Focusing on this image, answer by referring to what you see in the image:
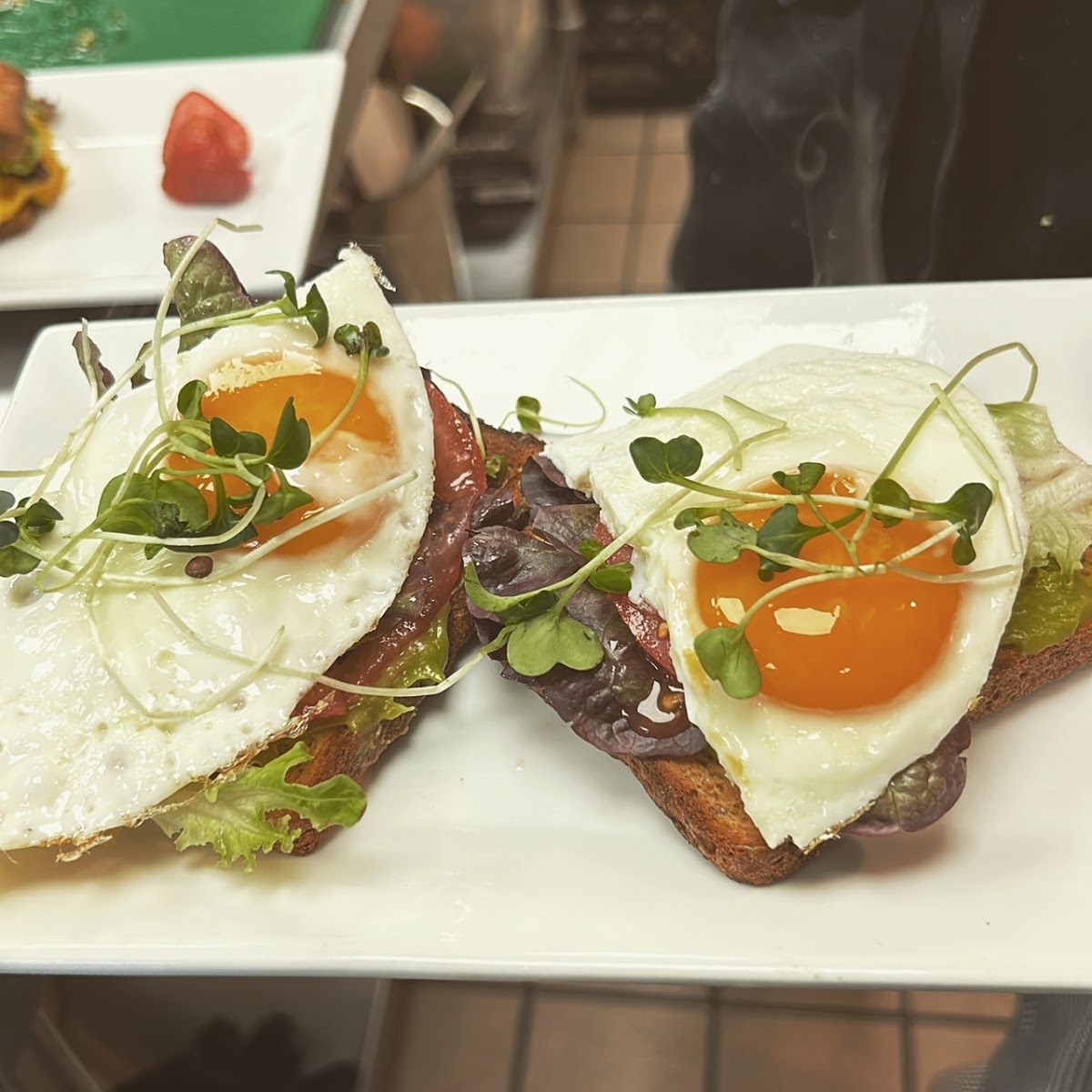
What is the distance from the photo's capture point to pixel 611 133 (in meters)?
5.80

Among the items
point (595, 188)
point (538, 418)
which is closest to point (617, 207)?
point (595, 188)

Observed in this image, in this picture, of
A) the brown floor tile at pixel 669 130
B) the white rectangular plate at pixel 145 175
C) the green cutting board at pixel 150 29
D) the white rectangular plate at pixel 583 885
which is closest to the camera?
the white rectangular plate at pixel 583 885

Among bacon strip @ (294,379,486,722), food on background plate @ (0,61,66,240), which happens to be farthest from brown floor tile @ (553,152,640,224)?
bacon strip @ (294,379,486,722)

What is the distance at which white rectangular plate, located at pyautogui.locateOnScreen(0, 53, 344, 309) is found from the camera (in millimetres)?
3012

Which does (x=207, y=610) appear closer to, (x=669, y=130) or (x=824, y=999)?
(x=824, y=999)

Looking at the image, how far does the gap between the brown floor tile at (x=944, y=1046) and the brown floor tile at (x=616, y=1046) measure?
581mm

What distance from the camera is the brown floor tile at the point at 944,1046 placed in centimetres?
271

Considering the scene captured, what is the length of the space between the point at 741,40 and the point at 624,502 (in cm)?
170

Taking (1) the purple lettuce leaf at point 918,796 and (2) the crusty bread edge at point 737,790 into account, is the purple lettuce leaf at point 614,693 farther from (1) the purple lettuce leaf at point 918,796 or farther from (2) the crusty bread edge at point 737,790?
(1) the purple lettuce leaf at point 918,796

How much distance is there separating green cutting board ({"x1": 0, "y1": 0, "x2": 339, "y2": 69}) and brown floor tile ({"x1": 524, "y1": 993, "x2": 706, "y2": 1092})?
136 inches

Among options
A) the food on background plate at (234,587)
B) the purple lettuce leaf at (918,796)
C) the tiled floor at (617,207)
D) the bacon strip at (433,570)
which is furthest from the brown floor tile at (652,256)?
the purple lettuce leaf at (918,796)

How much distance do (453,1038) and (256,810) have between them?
1.60 m

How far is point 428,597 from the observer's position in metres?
2.00

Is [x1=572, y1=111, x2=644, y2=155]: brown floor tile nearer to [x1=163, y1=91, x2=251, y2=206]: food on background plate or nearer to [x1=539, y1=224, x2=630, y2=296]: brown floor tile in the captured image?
[x1=539, y1=224, x2=630, y2=296]: brown floor tile
